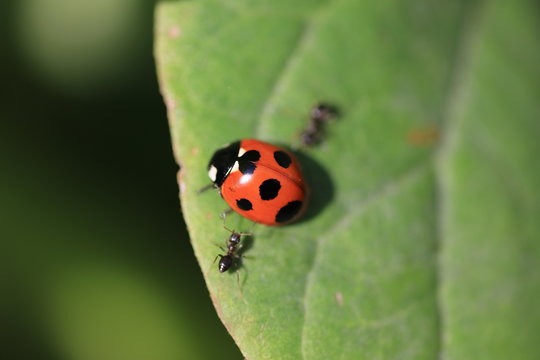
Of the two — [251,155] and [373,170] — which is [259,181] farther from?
[373,170]

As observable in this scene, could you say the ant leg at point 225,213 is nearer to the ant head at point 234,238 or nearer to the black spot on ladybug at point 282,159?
the ant head at point 234,238

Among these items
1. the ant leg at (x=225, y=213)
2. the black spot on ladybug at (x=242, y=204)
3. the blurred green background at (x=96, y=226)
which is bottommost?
the blurred green background at (x=96, y=226)

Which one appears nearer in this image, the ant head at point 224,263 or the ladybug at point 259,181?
the ant head at point 224,263

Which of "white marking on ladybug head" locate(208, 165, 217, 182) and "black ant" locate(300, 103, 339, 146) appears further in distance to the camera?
"black ant" locate(300, 103, 339, 146)

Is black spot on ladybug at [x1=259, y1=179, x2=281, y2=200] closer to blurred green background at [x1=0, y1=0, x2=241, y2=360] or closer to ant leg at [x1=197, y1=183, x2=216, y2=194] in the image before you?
ant leg at [x1=197, y1=183, x2=216, y2=194]

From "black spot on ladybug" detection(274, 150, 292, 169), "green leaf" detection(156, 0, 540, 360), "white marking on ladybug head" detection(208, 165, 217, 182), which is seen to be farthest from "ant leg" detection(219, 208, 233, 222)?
"black spot on ladybug" detection(274, 150, 292, 169)

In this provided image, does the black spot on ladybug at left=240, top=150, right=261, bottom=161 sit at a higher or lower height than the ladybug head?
higher

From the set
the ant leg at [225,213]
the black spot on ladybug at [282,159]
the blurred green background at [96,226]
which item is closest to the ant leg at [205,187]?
the ant leg at [225,213]
